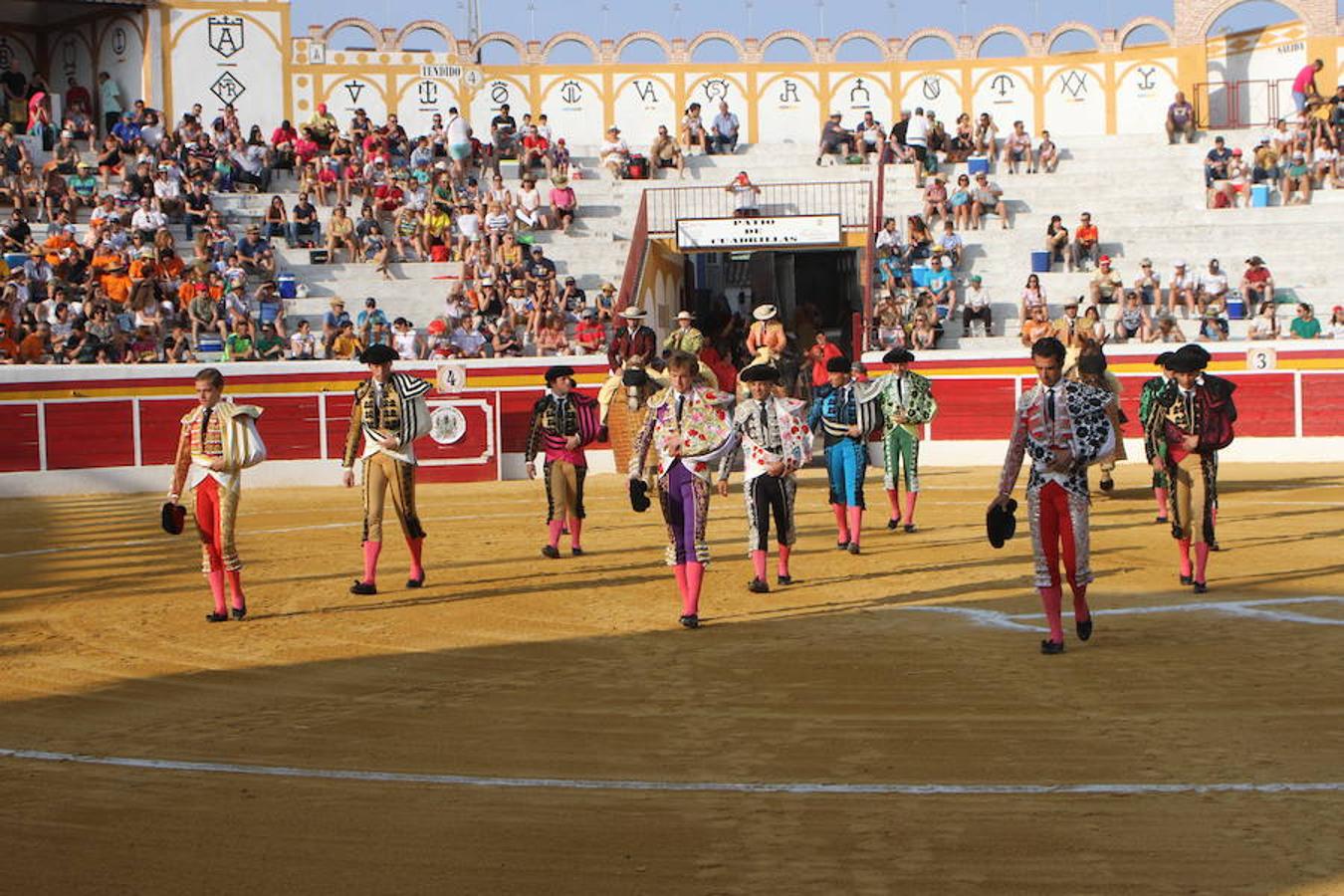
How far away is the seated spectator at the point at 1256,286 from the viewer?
90.7 ft

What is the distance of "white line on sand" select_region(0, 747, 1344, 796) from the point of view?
7477 millimetres

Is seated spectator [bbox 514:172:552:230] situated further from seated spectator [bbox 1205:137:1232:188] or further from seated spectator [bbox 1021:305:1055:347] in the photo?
seated spectator [bbox 1205:137:1232:188]

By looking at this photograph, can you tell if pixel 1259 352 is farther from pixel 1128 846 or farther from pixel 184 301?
pixel 1128 846

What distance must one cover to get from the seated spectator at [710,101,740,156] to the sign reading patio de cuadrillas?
556 centimetres

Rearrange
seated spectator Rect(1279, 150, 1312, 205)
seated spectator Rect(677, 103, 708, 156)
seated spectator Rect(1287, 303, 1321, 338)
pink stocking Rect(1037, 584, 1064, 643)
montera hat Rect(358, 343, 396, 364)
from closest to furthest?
pink stocking Rect(1037, 584, 1064, 643), montera hat Rect(358, 343, 396, 364), seated spectator Rect(1287, 303, 1321, 338), seated spectator Rect(1279, 150, 1312, 205), seated spectator Rect(677, 103, 708, 156)

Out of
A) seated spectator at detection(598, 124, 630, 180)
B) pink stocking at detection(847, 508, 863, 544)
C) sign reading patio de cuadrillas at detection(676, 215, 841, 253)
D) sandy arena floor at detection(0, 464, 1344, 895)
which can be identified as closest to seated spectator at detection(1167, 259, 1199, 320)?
sign reading patio de cuadrillas at detection(676, 215, 841, 253)

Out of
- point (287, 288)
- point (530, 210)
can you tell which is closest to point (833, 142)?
point (530, 210)

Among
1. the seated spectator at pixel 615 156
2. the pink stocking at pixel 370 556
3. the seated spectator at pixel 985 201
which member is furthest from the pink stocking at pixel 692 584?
the seated spectator at pixel 615 156

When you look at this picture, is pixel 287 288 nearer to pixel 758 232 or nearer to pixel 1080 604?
pixel 758 232

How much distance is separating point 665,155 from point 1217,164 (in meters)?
9.30

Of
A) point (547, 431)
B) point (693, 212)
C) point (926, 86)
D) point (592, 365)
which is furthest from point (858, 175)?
A: point (547, 431)

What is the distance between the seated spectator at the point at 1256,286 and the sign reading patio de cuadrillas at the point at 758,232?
614 centimetres

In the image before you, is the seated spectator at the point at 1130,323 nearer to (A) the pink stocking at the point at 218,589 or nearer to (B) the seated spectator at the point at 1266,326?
(B) the seated spectator at the point at 1266,326

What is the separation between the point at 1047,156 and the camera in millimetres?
32562
